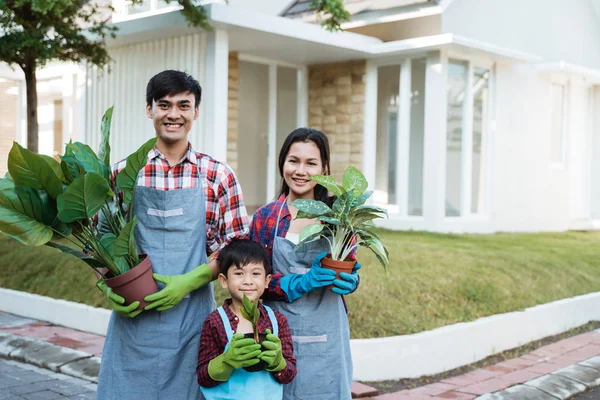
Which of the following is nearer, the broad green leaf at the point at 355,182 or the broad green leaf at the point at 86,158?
the broad green leaf at the point at 86,158

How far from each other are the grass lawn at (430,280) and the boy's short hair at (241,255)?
272 cm

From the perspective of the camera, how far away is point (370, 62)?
1140 cm

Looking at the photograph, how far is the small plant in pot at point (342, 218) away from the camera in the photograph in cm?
259

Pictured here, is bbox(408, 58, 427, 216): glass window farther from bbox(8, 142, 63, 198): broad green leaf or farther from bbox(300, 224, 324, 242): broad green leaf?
bbox(8, 142, 63, 198): broad green leaf

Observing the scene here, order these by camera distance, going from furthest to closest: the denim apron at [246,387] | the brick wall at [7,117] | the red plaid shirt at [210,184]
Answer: the brick wall at [7,117] → the red plaid shirt at [210,184] → the denim apron at [246,387]

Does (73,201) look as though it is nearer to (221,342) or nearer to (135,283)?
(135,283)

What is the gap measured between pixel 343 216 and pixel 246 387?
0.71 metres

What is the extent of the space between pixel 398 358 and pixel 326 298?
2521 mm

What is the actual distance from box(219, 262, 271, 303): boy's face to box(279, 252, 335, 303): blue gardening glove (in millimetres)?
115

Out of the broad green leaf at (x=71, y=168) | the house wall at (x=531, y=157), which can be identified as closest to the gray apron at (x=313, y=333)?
the broad green leaf at (x=71, y=168)

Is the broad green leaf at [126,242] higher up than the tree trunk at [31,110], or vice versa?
the tree trunk at [31,110]

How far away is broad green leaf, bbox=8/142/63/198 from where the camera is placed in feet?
7.37

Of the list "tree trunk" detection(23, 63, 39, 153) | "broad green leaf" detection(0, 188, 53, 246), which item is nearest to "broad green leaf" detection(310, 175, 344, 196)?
"broad green leaf" detection(0, 188, 53, 246)

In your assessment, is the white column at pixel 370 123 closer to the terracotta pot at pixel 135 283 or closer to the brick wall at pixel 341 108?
the brick wall at pixel 341 108
